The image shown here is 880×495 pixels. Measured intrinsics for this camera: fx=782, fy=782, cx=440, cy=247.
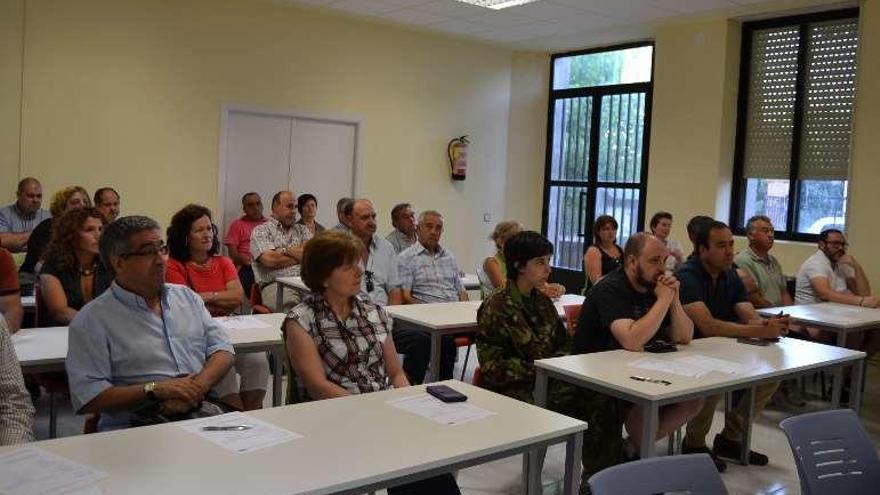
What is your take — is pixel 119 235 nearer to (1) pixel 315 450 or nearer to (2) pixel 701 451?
(1) pixel 315 450

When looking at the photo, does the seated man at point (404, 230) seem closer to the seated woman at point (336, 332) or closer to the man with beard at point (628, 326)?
the man with beard at point (628, 326)

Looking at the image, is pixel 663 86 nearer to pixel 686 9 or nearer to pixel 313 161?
pixel 686 9

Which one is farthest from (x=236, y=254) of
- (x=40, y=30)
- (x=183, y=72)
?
(x=40, y=30)

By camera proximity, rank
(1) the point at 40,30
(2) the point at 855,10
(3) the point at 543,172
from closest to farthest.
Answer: (1) the point at 40,30 < (2) the point at 855,10 < (3) the point at 543,172

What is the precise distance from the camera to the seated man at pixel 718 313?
3.96 m

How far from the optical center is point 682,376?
308 centimetres

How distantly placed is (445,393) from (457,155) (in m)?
6.46

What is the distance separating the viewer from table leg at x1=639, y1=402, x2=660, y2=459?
281cm

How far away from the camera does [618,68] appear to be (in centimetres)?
875

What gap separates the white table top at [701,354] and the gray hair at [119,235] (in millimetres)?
1591

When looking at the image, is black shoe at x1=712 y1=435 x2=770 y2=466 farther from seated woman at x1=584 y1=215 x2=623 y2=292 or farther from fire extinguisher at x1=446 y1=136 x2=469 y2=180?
fire extinguisher at x1=446 y1=136 x2=469 y2=180

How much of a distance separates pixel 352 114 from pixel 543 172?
2.70 metres

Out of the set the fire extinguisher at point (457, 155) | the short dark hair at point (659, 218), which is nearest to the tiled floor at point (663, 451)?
the short dark hair at point (659, 218)

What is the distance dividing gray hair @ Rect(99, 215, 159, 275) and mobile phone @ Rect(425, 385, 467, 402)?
1079mm
